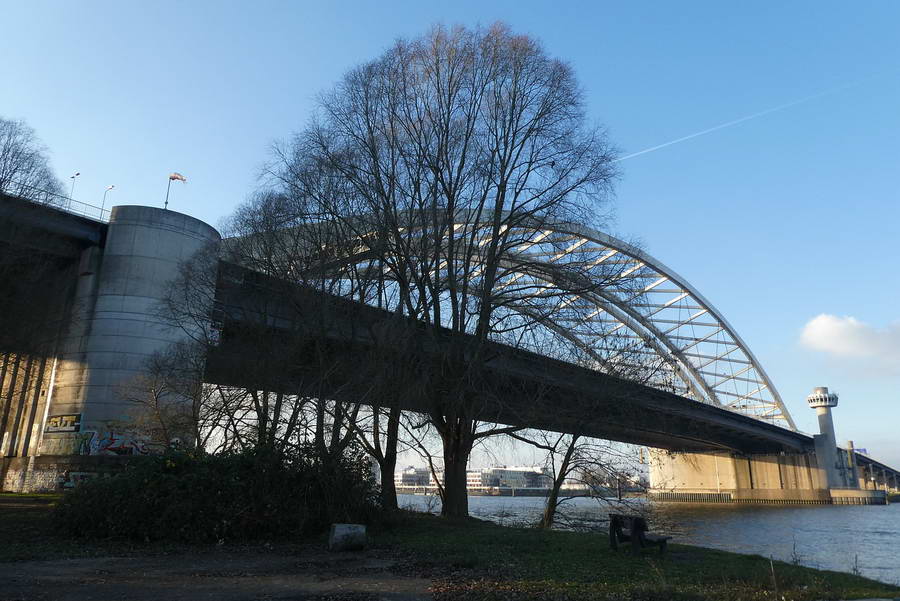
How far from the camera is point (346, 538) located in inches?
496

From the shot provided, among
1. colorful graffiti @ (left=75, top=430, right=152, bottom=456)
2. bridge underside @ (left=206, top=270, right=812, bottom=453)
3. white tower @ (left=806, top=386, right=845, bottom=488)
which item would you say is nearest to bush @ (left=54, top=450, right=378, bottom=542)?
bridge underside @ (left=206, top=270, right=812, bottom=453)

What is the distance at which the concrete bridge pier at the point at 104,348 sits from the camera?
32531mm

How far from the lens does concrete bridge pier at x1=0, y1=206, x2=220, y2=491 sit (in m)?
32.5

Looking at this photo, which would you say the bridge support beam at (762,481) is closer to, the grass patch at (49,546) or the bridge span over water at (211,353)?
the bridge span over water at (211,353)

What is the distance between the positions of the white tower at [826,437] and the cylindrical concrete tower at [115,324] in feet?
332

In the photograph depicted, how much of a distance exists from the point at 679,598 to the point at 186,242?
3481 centimetres

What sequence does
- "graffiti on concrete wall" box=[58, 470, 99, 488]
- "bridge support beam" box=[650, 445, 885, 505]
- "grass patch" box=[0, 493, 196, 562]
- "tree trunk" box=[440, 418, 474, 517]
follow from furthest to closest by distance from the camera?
1. "bridge support beam" box=[650, 445, 885, 505]
2. "graffiti on concrete wall" box=[58, 470, 99, 488]
3. "tree trunk" box=[440, 418, 474, 517]
4. "grass patch" box=[0, 493, 196, 562]

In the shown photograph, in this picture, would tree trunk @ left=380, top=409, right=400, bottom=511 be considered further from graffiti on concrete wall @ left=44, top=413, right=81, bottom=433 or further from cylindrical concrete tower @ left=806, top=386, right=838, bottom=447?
cylindrical concrete tower @ left=806, top=386, right=838, bottom=447

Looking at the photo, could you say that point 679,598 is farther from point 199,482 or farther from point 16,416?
point 16,416

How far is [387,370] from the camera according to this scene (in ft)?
55.9

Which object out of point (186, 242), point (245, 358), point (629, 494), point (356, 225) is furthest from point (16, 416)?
point (629, 494)

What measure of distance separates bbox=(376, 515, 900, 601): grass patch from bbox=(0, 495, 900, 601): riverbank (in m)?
0.02

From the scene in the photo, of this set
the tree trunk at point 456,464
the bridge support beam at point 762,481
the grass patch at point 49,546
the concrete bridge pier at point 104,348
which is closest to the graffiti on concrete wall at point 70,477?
the concrete bridge pier at point 104,348

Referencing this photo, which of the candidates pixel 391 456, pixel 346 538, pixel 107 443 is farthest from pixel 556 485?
pixel 107 443
